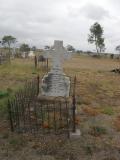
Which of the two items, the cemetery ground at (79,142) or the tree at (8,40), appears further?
the tree at (8,40)

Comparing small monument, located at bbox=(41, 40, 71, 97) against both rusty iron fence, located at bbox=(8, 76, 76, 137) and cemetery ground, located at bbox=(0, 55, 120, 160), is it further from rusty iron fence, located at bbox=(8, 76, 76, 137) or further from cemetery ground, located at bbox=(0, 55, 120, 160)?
rusty iron fence, located at bbox=(8, 76, 76, 137)

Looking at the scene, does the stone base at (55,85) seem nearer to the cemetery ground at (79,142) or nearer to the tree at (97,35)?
the cemetery ground at (79,142)

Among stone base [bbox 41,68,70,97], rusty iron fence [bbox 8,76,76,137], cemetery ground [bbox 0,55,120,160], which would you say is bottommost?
cemetery ground [bbox 0,55,120,160]

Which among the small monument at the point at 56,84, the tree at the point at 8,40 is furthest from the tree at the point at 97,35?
the small monument at the point at 56,84

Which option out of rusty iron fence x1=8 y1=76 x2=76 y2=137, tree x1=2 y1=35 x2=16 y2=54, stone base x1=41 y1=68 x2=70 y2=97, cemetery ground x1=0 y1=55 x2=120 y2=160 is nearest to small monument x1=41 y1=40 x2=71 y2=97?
stone base x1=41 y1=68 x2=70 y2=97

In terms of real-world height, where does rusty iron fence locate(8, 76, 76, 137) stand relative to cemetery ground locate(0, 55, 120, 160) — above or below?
above

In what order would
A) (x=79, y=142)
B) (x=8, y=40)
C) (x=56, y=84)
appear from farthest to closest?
(x=8, y=40), (x=56, y=84), (x=79, y=142)

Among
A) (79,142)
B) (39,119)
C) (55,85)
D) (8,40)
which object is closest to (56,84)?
(55,85)

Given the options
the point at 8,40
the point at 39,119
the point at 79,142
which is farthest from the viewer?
the point at 8,40

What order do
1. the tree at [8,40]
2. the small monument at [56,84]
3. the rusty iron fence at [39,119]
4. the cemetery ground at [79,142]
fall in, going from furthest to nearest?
1. the tree at [8,40]
2. the small monument at [56,84]
3. the rusty iron fence at [39,119]
4. the cemetery ground at [79,142]

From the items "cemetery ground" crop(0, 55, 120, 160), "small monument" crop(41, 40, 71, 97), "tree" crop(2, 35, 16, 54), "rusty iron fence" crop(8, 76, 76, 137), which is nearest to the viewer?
"cemetery ground" crop(0, 55, 120, 160)

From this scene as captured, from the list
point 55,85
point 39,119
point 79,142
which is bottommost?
point 79,142

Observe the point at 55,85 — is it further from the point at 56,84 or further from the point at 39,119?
the point at 39,119

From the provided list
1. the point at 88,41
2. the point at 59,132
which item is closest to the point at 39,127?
the point at 59,132
